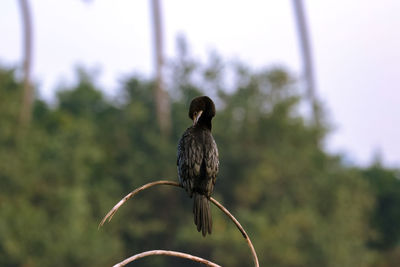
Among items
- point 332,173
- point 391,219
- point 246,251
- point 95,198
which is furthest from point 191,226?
point 391,219

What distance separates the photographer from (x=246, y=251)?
31.2 metres

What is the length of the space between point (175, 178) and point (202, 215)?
3248cm

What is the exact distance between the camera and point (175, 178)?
118ft

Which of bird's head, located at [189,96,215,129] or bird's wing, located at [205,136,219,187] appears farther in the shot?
bird's wing, located at [205,136,219,187]

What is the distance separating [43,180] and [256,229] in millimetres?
9795

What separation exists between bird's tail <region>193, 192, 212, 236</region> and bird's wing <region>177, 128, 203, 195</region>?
0.26 meters

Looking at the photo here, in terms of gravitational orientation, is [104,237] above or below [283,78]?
below

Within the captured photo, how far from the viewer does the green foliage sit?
102 feet

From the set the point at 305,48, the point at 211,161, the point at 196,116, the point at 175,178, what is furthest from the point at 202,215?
the point at 175,178

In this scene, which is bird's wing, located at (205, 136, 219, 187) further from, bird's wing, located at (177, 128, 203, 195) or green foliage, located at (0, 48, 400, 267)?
green foliage, located at (0, 48, 400, 267)

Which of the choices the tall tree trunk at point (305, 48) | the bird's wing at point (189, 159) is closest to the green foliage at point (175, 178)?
the tall tree trunk at point (305, 48)

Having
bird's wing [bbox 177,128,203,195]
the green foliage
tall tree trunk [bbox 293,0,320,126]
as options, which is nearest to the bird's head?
bird's wing [bbox 177,128,203,195]

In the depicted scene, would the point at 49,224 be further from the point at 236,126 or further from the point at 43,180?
the point at 236,126

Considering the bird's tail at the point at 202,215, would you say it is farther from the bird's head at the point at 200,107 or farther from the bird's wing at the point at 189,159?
the bird's head at the point at 200,107
